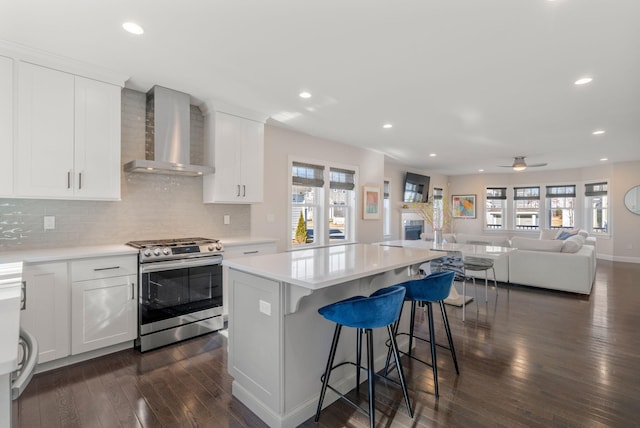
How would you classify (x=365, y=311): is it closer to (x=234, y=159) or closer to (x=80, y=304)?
(x=80, y=304)

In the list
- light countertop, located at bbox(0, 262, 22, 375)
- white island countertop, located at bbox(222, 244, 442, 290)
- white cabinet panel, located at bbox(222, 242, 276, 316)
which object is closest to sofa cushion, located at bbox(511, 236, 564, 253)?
white island countertop, located at bbox(222, 244, 442, 290)

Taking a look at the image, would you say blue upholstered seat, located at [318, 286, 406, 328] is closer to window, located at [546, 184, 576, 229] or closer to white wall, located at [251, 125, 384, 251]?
white wall, located at [251, 125, 384, 251]

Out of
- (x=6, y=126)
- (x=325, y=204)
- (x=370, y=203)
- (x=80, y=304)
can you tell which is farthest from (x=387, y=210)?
(x=6, y=126)

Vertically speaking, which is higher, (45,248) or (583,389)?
(45,248)

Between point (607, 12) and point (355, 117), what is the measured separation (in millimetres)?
2651

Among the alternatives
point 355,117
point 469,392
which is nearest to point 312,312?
point 469,392

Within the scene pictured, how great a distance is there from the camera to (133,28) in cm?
228

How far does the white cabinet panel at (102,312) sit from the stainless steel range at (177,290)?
0.30ft

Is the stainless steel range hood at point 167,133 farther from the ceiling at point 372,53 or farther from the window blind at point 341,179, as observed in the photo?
the window blind at point 341,179

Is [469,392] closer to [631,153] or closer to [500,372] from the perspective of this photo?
[500,372]

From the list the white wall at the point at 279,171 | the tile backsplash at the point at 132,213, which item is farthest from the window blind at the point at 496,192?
the tile backsplash at the point at 132,213

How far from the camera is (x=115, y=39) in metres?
2.42

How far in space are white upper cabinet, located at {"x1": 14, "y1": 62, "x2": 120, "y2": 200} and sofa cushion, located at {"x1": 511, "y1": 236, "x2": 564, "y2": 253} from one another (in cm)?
597

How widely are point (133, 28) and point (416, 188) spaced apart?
778 centimetres
